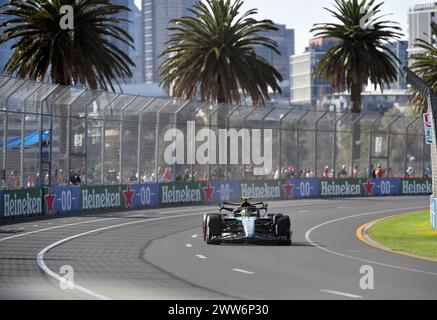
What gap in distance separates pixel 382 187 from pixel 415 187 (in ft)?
9.82

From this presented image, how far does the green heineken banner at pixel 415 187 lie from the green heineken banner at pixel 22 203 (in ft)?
92.6

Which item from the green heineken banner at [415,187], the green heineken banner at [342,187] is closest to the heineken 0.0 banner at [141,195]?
the green heineken banner at [342,187]

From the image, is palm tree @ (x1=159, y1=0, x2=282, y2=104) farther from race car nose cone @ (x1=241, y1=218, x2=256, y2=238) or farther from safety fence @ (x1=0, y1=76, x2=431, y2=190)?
race car nose cone @ (x1=241, y1=218, x2=256, y2=238)

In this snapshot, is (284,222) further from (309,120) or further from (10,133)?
(309,120)

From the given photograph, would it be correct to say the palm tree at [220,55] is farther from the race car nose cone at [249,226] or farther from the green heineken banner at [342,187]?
the race car nose cone at [249,226]

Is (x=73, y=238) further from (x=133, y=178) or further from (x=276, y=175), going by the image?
(x=276, y=175)

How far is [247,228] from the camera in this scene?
24219mm

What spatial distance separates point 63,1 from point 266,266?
2613cm

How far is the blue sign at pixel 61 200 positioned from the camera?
37.7 m

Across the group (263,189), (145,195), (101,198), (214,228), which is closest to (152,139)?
(145,195)

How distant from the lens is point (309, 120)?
179 feet

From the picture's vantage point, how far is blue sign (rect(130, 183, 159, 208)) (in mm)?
43344

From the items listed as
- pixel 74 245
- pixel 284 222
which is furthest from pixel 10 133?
pixel 284 222
